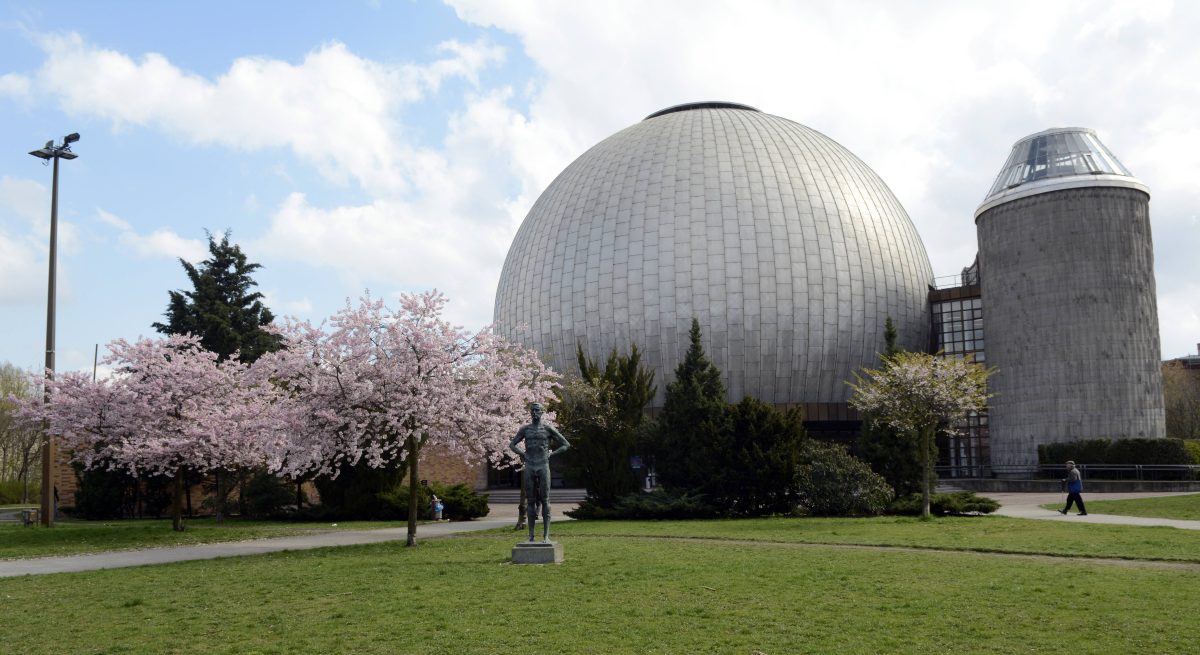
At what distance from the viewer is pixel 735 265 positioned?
47.0 metres

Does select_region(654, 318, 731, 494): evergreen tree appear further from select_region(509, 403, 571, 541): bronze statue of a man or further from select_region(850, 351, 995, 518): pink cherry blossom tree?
select_region(509, 403, 571, 541): bronze statue of a man

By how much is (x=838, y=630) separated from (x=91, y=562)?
1549cm

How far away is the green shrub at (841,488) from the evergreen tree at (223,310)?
92.5 feet

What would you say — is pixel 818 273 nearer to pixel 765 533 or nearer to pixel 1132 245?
pixel 1132 245

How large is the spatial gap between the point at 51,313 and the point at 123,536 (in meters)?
8.45

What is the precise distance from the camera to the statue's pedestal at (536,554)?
15844 millimetres

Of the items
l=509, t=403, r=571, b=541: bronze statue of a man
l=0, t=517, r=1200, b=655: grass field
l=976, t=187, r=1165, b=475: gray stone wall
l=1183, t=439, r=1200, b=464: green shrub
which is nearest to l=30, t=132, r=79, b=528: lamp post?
l=0, t=517, r=1200, b=655: grass field

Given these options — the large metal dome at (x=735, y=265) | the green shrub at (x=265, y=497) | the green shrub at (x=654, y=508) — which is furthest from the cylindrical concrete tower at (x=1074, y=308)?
the green shrub at (x=265, y=497)

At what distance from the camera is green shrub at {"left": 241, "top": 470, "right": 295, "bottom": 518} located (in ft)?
110

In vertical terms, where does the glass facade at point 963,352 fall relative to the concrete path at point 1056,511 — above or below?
above

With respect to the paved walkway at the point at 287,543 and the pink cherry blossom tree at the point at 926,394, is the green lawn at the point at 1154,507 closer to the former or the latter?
the paved walkway at the point at 287,543

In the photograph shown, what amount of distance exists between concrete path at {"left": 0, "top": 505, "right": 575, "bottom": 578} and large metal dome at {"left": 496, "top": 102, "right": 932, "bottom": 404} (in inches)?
813

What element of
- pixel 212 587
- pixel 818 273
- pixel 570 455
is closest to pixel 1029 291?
pixel 818 273

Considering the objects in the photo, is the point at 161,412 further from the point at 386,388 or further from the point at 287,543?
the point at 386,388
